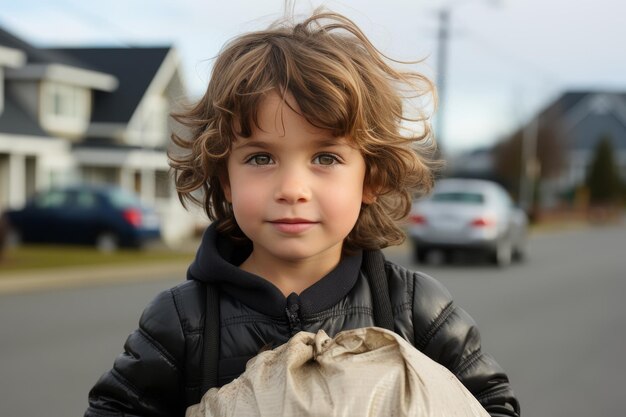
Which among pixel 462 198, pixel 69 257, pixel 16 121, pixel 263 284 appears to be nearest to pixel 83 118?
pixel 16 121

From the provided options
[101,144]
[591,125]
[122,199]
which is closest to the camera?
[122,199]

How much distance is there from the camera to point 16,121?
30.4 meters

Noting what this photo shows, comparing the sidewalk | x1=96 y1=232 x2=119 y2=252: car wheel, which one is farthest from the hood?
x1=96 y1=232 x2=119 y2=252: car wheel

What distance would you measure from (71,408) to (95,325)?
3677 mm

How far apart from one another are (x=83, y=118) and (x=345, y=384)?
34150mm

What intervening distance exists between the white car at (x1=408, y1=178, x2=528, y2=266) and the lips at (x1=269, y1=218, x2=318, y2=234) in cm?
1485

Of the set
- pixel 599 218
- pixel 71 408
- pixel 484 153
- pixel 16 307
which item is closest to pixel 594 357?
pixel 71 408

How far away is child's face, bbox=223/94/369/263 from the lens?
1.92m

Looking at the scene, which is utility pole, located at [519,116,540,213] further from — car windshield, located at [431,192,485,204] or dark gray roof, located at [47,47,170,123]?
car windshield, located at [431,192,485,204]

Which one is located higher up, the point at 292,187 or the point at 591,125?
the point at 591,125

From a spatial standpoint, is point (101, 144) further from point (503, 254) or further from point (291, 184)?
point (291, 184)

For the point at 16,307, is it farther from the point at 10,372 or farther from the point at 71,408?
the point at 71,408

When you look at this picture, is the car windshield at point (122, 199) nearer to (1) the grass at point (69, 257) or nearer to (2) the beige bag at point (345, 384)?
(1) the grass at point (69, 257)

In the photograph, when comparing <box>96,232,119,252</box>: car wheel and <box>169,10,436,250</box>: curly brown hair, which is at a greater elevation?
<box>169,10,436,250</box>: curly brown hair
